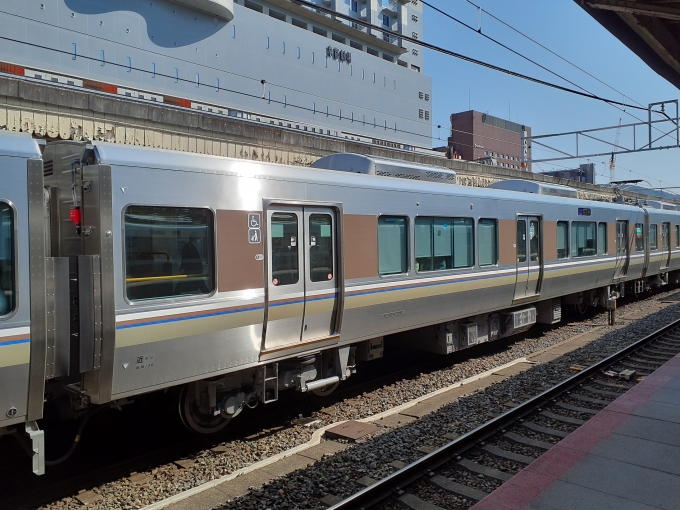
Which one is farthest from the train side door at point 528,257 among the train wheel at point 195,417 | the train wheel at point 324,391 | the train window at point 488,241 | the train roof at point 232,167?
the train wheel at point 195,417

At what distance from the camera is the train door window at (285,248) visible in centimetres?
664

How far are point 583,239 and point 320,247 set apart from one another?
31.1ft

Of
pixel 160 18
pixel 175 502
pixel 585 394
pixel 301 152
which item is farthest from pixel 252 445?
pixel 160 18

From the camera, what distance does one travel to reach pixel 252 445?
678 centimetres

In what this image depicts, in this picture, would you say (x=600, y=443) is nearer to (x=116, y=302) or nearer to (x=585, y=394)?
(x=585, y=394)

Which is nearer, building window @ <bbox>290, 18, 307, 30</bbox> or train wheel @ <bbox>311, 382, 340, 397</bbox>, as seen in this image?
train wheel @ <bbox>311, 382, 340, 397</bbox>

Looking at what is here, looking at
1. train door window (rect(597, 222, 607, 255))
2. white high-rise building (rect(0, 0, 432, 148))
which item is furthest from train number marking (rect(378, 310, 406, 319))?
white high-rise building (rect(0, 0, 432, 148))

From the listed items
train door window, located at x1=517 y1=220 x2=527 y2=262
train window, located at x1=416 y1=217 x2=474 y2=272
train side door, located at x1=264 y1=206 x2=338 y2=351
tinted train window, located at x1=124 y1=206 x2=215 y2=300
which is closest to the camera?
tinted train window, located at x1=124 y1=206 x2=215 y2=300

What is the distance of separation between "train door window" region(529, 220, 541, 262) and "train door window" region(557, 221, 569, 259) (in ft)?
3.64

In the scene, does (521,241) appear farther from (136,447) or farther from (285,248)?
(136,447)

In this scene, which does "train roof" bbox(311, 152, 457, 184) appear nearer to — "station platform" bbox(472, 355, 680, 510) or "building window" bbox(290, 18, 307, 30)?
"station platform" bbox(472, 355, 680, 510)

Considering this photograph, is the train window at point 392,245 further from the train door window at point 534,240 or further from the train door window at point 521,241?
the train door window at point 534,240

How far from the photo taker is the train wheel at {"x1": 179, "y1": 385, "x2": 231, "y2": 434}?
6445mm

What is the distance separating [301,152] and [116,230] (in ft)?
26.6
